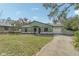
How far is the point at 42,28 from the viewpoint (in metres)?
2.53

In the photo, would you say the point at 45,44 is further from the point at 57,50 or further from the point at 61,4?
the point at 61,4

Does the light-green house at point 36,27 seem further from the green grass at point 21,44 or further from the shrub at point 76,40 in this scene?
the shrub at point 76,40

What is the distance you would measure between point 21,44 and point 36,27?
0.92 feet

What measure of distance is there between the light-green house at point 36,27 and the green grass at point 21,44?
0.06 metres

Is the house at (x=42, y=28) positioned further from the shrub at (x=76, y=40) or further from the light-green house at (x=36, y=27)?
the shrub at (x=76, y=40)

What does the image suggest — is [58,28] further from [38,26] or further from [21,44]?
[21,44]

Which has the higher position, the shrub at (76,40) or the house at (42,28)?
the house at (42,28)

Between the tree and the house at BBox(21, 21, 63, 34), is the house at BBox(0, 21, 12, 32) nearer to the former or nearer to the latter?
the house at BBox(21, 21, 63, 34)

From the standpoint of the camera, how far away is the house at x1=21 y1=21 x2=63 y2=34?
8.27 ft

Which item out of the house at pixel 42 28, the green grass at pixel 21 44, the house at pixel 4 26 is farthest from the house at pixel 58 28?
the house at pixel 4 26

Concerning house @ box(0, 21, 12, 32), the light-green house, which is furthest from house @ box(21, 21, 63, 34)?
house @ box(0, 21, 12, 32)

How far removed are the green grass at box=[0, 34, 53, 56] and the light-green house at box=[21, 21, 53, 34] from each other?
2.5 inches

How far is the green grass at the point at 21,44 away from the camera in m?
2.49

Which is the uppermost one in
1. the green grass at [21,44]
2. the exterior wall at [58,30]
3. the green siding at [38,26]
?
the green siding at [38,26]
